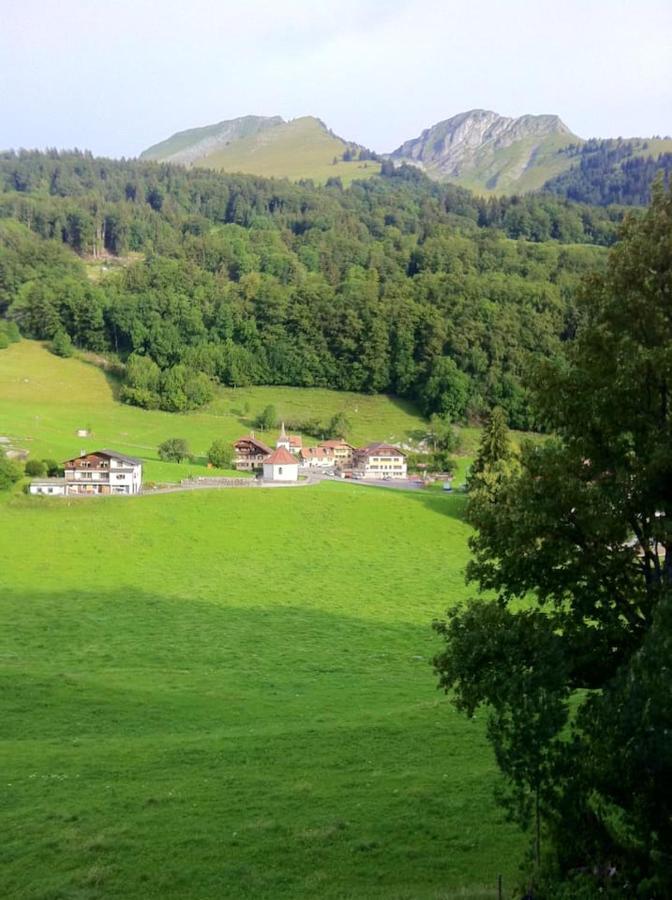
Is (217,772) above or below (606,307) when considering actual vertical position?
below

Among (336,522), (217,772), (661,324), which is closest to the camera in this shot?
(661,324)

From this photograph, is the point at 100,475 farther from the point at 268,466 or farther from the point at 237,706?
the point at 237,706

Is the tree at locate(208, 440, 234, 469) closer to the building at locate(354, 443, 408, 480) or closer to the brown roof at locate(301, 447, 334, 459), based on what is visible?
the brown roof at locate(301, 447, 334, 459)

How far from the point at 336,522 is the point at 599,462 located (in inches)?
1899

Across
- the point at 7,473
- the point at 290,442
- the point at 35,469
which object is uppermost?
the point at 7,473

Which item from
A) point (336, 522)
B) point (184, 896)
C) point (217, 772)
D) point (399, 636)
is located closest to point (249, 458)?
point (336, 522)

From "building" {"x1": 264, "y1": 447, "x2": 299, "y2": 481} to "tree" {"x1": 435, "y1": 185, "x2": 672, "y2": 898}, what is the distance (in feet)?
206

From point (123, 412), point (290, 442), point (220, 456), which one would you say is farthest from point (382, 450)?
→ point (123, 412)

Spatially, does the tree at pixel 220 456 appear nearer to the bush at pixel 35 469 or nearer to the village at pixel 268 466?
the village at pixel 268 466

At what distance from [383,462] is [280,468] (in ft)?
71.4

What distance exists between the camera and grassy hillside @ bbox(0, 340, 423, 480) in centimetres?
8888

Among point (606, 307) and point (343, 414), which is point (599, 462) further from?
point (343, 414)

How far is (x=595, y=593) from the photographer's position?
11.6 meters

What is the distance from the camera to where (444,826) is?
1468 cm
